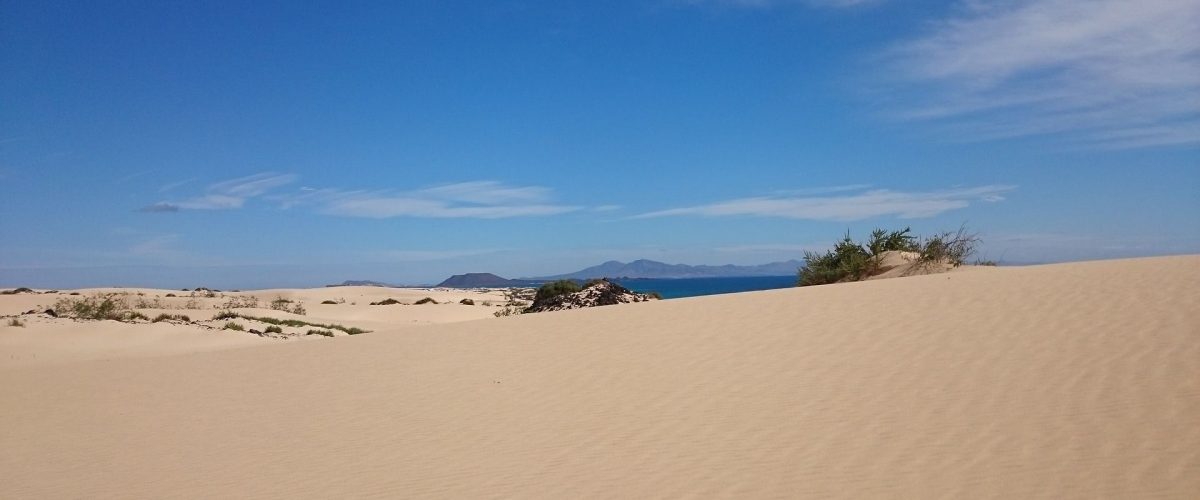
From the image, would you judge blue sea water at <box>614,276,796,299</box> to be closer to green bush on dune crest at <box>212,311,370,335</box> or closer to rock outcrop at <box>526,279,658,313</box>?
rock outcrop at <box>526,279,658,313</box>

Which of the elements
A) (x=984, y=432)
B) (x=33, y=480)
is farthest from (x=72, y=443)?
(x=984, y=432)

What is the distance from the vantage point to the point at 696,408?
810cm

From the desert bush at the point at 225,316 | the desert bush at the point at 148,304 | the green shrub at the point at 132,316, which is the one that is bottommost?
the desert bush at the point at 225,316

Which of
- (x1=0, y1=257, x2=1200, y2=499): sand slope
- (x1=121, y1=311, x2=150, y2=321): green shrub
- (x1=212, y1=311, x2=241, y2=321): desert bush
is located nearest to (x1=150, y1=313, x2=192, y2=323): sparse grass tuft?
(x1=121, y1=311, x2=150, y2=321): green shrub

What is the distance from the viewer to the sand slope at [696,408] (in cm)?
616

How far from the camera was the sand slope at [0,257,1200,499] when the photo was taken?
6.16 metres

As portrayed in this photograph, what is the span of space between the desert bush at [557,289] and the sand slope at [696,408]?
9.63 metres

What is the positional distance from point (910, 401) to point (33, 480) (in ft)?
27.8

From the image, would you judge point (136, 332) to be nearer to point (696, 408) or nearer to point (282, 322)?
point (282, 322)

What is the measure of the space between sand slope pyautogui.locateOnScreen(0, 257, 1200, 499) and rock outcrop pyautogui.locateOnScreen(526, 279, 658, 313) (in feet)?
26.5

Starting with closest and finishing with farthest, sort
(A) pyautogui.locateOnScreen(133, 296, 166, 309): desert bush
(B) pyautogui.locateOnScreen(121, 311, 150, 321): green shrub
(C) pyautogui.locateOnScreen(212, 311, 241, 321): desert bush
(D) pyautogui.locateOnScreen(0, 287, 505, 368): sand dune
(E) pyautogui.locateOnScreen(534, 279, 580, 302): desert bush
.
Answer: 1. (D) pyautogui.locateOnScreen(0, 287, 505, 368): sand dune
2. (B) pyautogui.locateOnScreen(121, 311, 150, 321): green shrub
3. (E) pyautogui.locateOnScreen(534, 279, 580, 302): desert bush
4. (C) pyautogui.locateOnScreen(212, 311, 241, 321): desert bush
5. (A) pyautogui.locateOnScreen(133, 296, 166, 309): desert bush

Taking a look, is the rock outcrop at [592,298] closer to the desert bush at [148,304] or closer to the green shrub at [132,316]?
the green shrub at [132,316]

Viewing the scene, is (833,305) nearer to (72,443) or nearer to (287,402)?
(287,402)

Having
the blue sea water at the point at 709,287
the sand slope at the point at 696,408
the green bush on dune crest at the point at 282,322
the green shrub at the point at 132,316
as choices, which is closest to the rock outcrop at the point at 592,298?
the blue sea water at the point at 709,287
